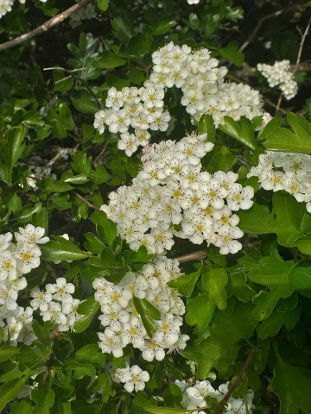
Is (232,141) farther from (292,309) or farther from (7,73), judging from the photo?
(7,73)

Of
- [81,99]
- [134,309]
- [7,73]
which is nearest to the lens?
[134,309]

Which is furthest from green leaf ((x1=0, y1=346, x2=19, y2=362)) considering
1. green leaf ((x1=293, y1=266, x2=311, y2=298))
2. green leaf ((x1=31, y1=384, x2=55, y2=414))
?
green leaf ((x1=293, y1=266, x2=311, y2=298))

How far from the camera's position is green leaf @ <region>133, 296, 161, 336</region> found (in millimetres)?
1268

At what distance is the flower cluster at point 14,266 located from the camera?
4.46ft

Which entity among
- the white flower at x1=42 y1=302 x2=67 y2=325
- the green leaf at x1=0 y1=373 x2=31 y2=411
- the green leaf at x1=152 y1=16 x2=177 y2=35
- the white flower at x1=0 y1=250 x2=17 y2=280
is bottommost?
the white flower at x1=42 y1=302 x2=67 y2=325

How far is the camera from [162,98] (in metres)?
1.78

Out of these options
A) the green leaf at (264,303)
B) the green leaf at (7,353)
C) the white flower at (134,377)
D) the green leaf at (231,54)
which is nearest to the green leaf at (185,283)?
the green leaf at (264,303)

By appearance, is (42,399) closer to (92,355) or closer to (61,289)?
(92,355)

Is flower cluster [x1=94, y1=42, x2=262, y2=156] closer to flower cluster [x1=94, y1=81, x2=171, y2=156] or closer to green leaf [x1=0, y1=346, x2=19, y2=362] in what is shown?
flower cluster [x1=94, y1=81, x2=171, y2=156]

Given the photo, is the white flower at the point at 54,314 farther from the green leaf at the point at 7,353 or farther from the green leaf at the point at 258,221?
the green leaf at the point at 258,221

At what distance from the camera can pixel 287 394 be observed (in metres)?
1.40

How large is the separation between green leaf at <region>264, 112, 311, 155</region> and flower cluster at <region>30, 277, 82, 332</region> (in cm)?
78

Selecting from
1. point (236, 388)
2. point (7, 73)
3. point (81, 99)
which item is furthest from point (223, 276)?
point (7, 73)

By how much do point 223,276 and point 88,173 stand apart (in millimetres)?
804
